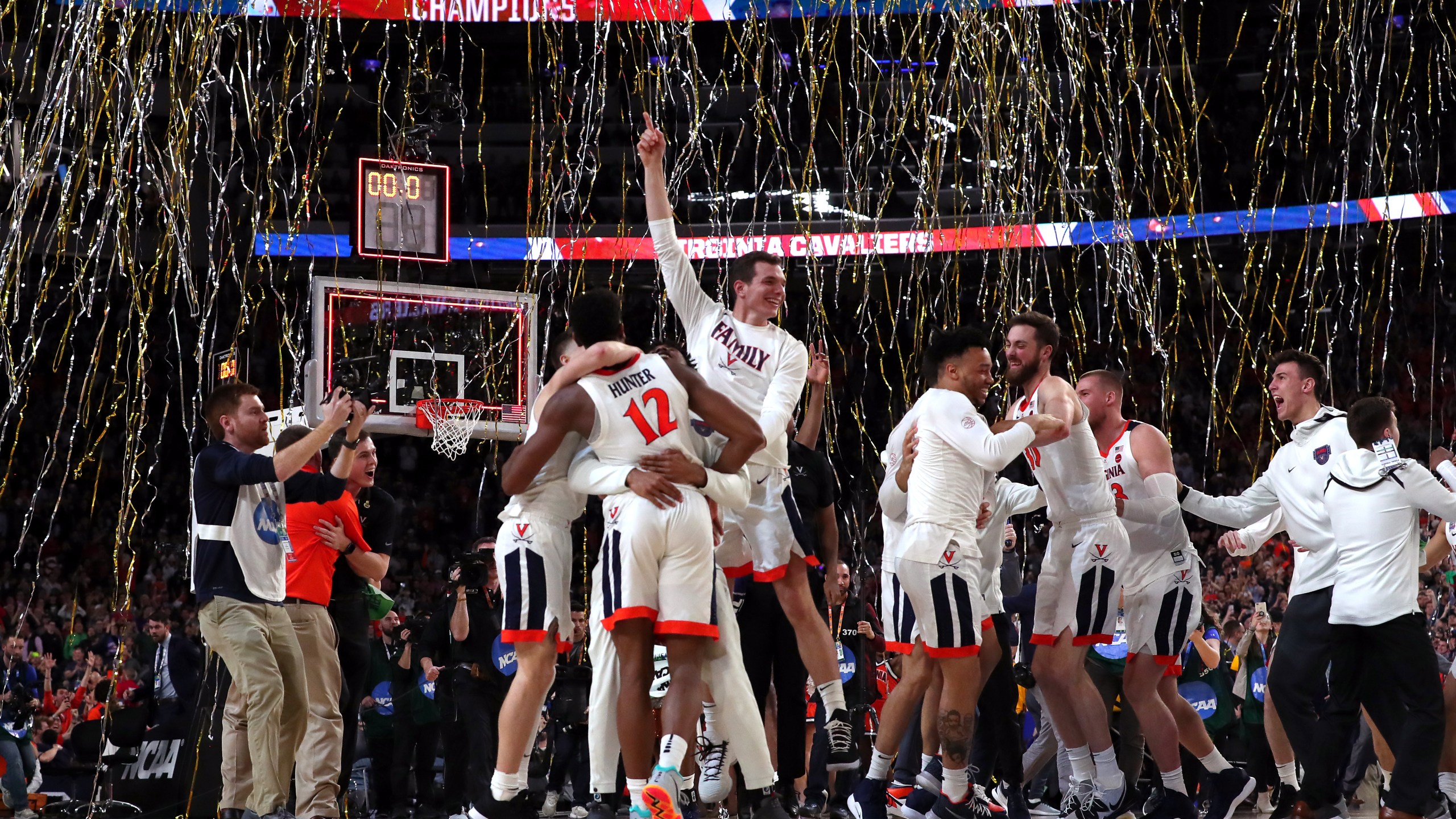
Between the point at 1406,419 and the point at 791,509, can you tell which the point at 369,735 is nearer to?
the point at 791,509

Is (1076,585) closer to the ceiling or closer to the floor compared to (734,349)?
closer to the floor

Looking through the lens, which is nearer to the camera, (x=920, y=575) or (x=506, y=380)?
(x=920, y=575)

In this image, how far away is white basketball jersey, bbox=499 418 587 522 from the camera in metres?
5.75

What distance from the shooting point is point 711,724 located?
19.4 feet

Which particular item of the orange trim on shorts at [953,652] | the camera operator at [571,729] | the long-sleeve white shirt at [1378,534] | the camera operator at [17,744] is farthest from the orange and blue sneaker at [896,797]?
the camera operator at [17,744]

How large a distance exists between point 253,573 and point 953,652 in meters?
3.14

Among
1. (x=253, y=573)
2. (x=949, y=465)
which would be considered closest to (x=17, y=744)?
(x=253, y=573)

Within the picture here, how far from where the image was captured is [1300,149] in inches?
805

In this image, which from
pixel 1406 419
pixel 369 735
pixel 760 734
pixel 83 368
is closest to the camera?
pixel 760 734

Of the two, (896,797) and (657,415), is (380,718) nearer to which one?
(896,797)

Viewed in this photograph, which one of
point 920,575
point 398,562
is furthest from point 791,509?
point 398,562

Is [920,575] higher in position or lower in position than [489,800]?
higher

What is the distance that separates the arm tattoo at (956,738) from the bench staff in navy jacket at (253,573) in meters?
2.84

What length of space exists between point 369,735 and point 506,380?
5005 mm
